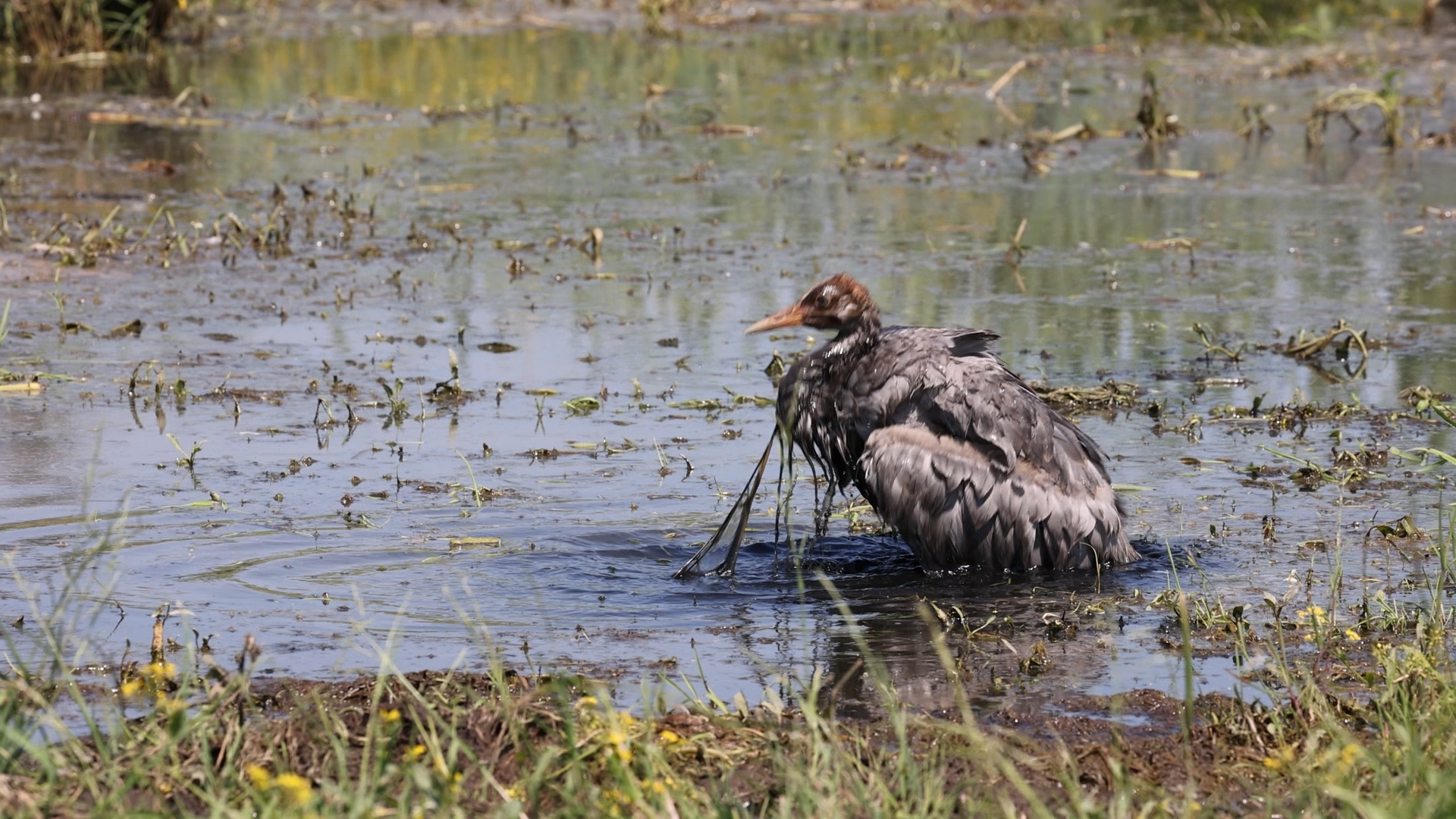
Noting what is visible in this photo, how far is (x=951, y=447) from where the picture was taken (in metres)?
6.33

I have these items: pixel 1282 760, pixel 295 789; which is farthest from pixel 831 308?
pixel 295 789

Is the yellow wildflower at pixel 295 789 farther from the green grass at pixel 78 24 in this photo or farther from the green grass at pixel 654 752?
the green grass at pixel 78 24

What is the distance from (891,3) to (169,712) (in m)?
18.0

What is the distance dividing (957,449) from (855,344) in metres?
0.49

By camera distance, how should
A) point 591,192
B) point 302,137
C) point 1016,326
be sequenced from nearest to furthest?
point 1016,326
point 591,192
point 302,137

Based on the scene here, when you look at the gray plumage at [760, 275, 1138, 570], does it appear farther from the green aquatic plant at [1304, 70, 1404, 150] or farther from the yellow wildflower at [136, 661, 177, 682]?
the green aquatic plant at [1304, 70, 1404, 150]

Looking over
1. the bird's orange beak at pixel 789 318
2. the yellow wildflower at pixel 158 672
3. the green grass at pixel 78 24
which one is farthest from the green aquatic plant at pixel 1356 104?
the yellow wildflower at pixel 158 672

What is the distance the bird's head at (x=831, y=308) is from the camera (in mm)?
6430

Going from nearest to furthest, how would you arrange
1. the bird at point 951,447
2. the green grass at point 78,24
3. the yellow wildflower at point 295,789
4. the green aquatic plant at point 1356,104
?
the yellow wildflower at point 295,789 < the bird at point 951,447 < the green aquatic plant at point 1356,104 < the green grass at point 78,24

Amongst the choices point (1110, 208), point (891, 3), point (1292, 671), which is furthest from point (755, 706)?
point (891, 3)

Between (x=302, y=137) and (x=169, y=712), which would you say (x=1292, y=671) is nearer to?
(x=169, y=712)

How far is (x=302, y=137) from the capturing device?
14.0 m

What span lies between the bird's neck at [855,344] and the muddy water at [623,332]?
2.27 feet

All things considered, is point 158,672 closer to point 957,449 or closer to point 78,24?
point 957,449
